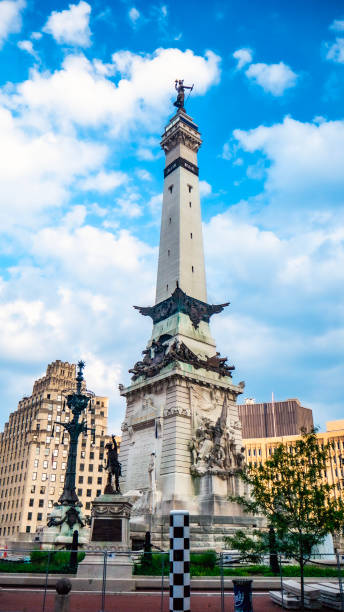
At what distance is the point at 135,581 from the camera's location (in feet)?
55.9

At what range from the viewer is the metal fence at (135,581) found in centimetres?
1392

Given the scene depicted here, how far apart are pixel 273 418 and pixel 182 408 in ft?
281

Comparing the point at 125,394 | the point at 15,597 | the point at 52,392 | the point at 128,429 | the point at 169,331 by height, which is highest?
the point at 52,392

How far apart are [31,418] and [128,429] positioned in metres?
61.5

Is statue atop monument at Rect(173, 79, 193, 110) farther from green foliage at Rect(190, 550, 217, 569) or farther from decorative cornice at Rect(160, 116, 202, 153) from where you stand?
green foliage at Rect(190, 550, 217, 569)

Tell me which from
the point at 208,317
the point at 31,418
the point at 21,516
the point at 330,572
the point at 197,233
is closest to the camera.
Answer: the point at 330,572

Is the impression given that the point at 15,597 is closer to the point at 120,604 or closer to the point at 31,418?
the point at 120,604

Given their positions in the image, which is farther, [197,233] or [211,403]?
[197,233]

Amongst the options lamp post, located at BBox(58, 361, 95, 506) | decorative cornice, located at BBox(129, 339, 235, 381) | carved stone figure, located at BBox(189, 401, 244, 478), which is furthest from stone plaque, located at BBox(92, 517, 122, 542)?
decorative cornice, located at BBox(129, 339, 235, 381)

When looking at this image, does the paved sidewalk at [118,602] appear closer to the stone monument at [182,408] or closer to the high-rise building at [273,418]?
the stone monument at [182,408]

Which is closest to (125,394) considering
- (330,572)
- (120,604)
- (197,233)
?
(197,233)

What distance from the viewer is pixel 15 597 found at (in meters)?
15.4

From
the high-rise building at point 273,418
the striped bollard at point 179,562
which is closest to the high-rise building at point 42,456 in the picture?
the high-rise building at point 273,418

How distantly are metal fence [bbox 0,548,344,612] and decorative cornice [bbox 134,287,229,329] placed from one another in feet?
76.5
